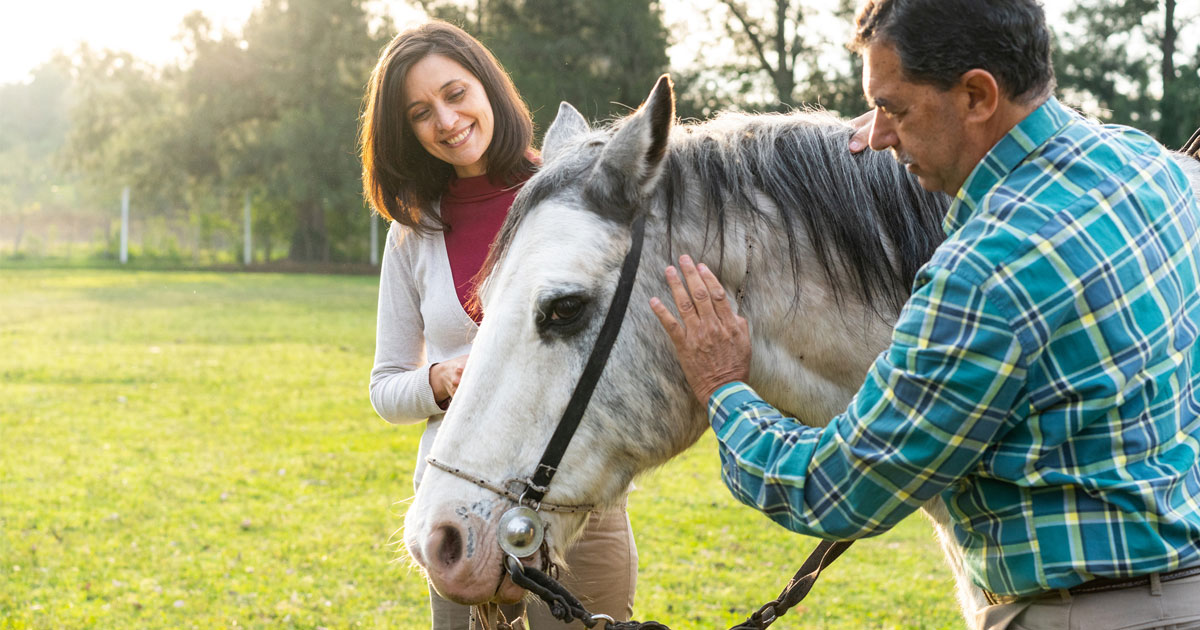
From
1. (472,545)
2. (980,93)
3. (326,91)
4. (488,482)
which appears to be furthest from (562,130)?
(326,91)

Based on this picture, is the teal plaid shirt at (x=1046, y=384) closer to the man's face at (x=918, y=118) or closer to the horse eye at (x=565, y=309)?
the man's face at (x=918, y=118)

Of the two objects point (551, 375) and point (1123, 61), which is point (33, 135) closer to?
point (1123, 61)

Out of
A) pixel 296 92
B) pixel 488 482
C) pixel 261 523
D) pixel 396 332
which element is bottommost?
pixel 261 523

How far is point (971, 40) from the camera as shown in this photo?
140 centimetres

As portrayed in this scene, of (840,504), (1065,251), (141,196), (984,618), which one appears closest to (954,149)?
(1065,251)

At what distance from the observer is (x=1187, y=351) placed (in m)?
1.47

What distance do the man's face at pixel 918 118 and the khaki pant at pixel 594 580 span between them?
1508 millimetres

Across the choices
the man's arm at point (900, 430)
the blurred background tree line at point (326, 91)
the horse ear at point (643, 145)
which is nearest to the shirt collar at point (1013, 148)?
the man's arm at point (900, 430)

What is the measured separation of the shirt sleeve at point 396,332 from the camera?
2820 mm

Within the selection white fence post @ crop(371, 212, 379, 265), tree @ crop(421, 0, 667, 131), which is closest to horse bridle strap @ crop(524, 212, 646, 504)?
tree @ crop(421, 0, 667, 131)

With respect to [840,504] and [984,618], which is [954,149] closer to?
[840,504]

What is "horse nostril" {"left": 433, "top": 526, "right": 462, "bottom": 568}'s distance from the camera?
1904 mm

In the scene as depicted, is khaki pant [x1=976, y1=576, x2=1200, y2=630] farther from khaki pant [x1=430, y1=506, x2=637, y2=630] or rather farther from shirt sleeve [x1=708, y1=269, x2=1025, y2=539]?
khaki pant [x1=430, y1=506, x2=637, y2=630]

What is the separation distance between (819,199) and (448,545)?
106 centimetres
